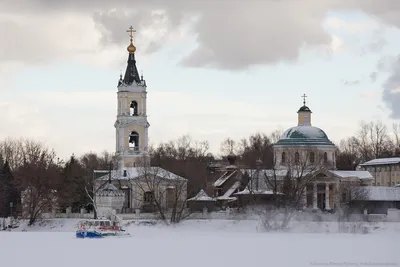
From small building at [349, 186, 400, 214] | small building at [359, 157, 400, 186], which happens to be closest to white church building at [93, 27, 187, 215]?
small building at [349, 186, 400, 214]

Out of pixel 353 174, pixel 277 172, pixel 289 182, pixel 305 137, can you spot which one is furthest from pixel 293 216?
pixel 353 174

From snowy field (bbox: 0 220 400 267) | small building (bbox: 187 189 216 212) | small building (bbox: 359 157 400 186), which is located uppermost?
small building (bbox: 359 157 400 186)

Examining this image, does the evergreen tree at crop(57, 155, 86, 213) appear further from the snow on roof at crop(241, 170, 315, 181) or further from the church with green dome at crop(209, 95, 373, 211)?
the snow on roof at crop(241, 170, 315, 181)

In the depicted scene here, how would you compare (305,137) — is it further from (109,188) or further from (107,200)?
(107,200)

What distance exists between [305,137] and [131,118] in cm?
1548

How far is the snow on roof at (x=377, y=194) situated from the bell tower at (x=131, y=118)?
19003mm

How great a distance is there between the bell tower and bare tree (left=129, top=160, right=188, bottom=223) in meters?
5.99

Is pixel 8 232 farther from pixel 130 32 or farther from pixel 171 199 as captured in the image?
pixel 130 32

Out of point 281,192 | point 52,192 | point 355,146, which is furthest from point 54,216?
point 355,146

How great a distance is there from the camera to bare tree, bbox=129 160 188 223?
99.0 meters

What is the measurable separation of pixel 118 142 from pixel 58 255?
44359mm

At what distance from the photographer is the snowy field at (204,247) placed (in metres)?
61.9

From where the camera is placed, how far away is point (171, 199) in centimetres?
10044

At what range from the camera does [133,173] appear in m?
104
